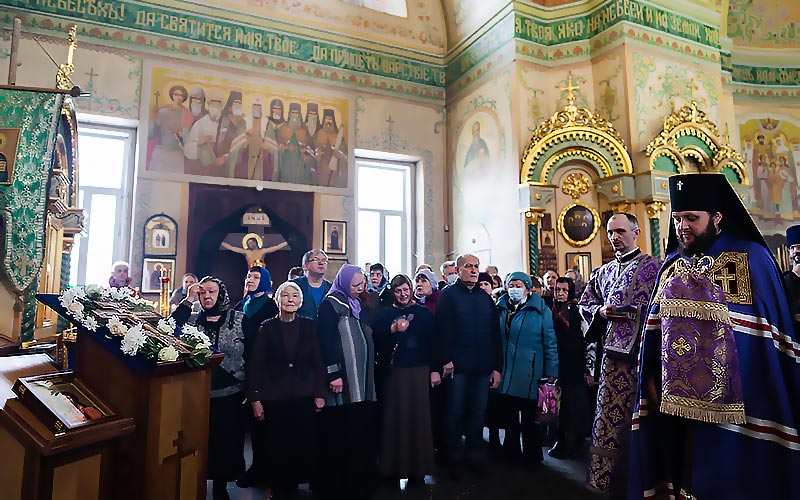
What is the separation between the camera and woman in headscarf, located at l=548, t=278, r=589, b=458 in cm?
455

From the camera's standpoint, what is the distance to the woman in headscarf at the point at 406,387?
3.74 m

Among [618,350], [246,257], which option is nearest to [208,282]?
[618,350]

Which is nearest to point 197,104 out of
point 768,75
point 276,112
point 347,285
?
point 276,112

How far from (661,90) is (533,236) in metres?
3.40

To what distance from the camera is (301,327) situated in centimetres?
354

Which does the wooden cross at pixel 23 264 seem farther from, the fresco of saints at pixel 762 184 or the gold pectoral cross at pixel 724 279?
the fresco of saints at pixel 762 184

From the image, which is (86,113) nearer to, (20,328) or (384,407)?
(20,328)

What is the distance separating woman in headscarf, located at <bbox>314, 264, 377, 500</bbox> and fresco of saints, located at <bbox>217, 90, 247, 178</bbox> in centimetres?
605

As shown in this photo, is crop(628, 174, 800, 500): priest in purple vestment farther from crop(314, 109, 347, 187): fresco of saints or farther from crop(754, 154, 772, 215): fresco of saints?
crop(754, 154, 772, 215): fresco of saints

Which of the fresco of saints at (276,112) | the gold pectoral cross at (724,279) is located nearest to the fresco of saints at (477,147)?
the fresco of saints at (276,112)

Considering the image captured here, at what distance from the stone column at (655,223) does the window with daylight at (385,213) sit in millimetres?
4607

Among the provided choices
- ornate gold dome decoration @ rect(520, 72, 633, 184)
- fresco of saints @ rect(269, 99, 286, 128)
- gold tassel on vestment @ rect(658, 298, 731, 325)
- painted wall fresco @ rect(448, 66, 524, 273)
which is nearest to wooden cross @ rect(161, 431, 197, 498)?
gold tassel on vestment @ rect(658, 298, 731, 325)

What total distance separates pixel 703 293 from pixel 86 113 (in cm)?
910

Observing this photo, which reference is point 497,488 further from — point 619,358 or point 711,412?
point 711,412
